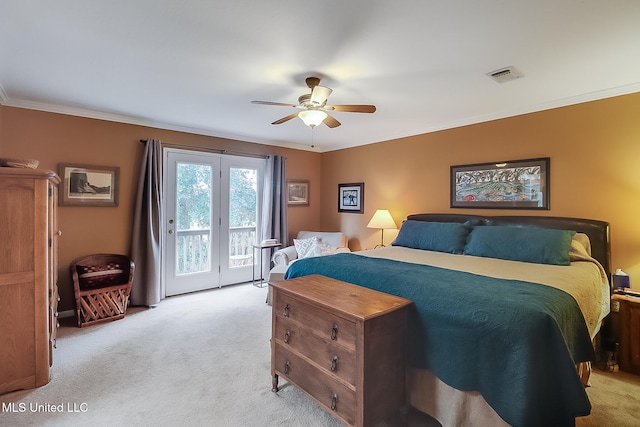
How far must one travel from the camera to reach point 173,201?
421cm

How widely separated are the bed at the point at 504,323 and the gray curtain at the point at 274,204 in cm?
233

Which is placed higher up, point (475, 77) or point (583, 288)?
point (475, 77)

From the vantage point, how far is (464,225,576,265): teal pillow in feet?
8.34

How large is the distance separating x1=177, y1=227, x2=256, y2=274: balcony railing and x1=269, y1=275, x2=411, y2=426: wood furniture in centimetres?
277

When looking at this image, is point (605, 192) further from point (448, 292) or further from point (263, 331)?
point (263, 331)

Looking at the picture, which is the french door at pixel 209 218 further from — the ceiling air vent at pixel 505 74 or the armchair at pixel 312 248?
the ceiling air vent at pixel 505 74

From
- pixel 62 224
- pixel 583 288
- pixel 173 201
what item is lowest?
pixel 583 288

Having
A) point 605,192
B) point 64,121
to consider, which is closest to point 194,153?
point 64,121

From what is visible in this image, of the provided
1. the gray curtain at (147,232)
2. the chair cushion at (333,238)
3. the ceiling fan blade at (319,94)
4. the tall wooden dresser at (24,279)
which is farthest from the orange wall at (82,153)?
the ceiling fan blade at (319,94)

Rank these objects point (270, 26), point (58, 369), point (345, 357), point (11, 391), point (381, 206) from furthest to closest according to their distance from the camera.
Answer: point (381, 206)
point (58, 369)
point (11, 391)
point (270, 26)
point (345, 357)

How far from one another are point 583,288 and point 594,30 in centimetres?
157

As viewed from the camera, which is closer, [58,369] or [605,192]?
[58,369]

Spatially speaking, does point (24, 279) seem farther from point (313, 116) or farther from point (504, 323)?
point (504, 323)

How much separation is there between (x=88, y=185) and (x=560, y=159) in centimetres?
507
